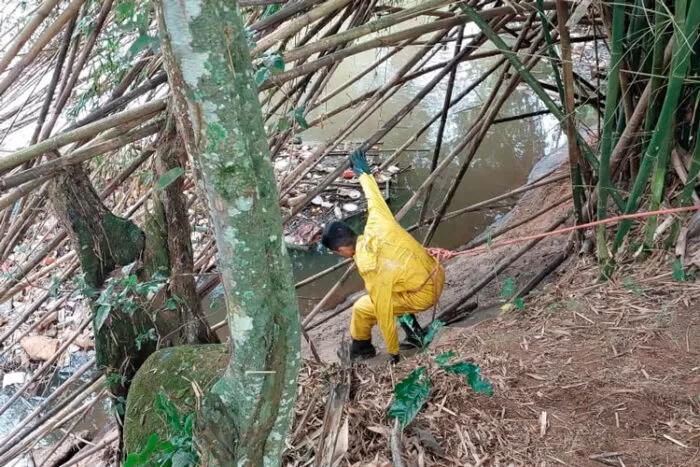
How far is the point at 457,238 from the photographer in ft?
18.5

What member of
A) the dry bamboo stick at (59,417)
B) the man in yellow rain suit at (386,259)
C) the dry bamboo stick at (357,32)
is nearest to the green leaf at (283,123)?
the dry bamboo stick at (357,32)

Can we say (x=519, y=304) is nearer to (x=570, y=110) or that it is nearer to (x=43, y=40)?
(x=570, y=110)

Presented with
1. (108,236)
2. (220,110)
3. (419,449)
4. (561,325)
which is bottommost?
(561,325)

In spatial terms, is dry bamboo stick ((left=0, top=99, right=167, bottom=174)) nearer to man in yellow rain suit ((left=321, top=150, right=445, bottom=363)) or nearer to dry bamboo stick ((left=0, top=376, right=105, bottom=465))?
dry bamboo stick ((left=0, top=376, right=105, bottom=465))

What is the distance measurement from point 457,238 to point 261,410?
459 centimetres

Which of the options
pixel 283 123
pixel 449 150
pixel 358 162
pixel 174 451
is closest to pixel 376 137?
pixel 358 162

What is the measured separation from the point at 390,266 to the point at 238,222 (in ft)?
6.93

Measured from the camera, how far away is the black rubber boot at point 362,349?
3744 millimetres

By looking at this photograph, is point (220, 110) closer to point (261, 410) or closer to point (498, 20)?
point (261, 410)

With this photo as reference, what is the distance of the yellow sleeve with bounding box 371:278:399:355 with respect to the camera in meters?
3.13

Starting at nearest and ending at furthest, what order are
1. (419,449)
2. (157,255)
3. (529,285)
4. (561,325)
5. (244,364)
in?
(244,364) → (419,449) → (157,255) → (561,325) → (529,285)

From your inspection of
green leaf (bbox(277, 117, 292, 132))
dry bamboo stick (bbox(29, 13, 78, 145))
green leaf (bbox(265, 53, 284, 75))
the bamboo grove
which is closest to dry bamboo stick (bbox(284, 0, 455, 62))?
the bamboo grove

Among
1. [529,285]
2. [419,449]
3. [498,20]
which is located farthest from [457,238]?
[419,449]

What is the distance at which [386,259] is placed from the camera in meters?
3.09
